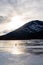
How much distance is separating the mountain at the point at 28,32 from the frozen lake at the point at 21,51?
0.03m

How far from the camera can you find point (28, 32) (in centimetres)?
145

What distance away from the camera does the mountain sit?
145cm

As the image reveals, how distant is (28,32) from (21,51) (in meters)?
0.17

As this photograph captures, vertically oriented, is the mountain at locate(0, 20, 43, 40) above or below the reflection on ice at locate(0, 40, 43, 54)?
above

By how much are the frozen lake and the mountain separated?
3 cm

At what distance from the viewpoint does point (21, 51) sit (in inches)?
57.3

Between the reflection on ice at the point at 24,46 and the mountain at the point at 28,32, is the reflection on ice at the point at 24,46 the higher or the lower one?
the lower one

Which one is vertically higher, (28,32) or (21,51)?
(28,32)

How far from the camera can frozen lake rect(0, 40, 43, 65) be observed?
1.43 metres

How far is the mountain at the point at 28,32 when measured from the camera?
1.45 metres

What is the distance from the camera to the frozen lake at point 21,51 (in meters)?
1.43

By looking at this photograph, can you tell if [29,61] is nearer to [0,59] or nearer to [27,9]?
[0,59]

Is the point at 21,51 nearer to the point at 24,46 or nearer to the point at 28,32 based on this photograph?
the point at 24,46

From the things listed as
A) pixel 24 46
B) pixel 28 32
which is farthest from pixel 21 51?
pixel 28 32
